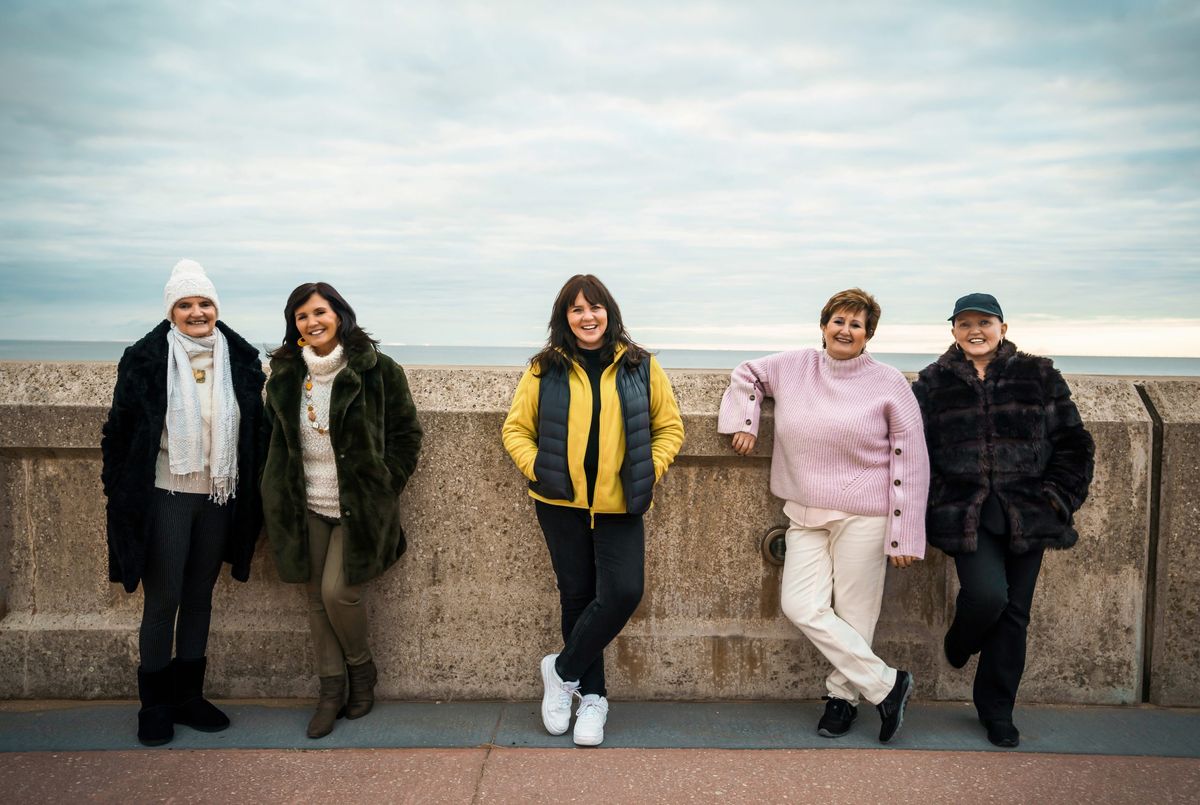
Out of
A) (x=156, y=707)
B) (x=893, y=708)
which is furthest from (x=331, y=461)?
(x=893, y=708)

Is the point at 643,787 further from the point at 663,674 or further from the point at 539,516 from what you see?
the point at 539,516

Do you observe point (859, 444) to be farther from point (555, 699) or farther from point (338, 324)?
point (338, 324)

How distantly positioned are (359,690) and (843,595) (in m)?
2.20

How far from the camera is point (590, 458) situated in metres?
3.37

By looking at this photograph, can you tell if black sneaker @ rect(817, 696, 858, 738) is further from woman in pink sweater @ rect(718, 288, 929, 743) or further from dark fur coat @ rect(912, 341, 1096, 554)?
dark fur coat @ rect(912, 341, 1096, 554)

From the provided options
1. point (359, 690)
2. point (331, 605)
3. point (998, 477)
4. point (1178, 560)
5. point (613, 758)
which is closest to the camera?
point (613, 758)

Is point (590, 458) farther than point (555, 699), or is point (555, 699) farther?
point (555, 699)

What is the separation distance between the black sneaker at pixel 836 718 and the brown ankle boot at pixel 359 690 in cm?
202

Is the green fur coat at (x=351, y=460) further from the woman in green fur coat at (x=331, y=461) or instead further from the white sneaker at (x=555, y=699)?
the white sneaker at (x=555, y=699)

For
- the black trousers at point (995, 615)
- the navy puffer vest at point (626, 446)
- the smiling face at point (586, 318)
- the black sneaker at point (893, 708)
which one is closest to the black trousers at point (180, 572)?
the navy puffer vest at point (626, 446)

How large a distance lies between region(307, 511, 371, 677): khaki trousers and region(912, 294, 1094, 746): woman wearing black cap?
2523 millimetres

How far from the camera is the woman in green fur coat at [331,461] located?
3.43 m

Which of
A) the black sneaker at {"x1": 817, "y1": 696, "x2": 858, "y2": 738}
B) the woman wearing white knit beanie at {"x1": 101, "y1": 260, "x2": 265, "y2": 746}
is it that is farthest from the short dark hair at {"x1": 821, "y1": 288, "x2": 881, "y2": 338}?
the woman wearing white knit beanie at {"x1": 101, "y1": 260, "x2": 265, "y2": 746}

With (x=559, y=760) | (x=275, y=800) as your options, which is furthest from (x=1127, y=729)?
(x=275, y=800)
